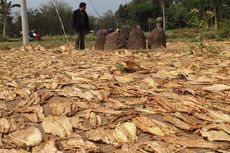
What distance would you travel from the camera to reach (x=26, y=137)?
294 cm

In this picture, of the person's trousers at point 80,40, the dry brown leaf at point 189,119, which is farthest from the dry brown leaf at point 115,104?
the person's trousers at point 80,40

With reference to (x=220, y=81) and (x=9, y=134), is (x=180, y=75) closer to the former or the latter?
(x=220, y=81)

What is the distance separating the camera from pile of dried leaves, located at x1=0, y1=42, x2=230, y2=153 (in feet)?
9.02

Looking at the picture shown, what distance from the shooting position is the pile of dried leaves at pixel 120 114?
9.02 ft

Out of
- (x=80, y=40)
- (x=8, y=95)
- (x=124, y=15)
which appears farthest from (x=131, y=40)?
(x=124, y=15)

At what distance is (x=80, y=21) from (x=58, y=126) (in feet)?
28.5

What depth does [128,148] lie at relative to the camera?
2684 mm

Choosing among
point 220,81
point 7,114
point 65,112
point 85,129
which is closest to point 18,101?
point 7,114

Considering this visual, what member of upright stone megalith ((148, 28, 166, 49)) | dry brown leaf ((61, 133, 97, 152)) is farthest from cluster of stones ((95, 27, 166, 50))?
dry brown leaf ((61, 133, 97, 152))

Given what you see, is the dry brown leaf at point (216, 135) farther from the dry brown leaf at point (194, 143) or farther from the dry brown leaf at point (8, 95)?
the dry brown leaf at point (8, 95)

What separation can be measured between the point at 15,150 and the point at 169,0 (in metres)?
58.5

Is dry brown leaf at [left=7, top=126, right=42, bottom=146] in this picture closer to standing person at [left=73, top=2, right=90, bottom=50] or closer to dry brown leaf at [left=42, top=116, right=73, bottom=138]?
dry brown leaf at [left=42, top=116, right=73, bottom=138]

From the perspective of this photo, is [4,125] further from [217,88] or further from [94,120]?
[217,88]

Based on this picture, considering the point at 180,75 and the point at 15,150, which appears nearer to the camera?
the point at 15,150
